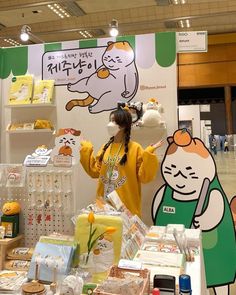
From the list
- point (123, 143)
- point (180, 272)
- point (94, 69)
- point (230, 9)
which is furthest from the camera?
point (230, 9)

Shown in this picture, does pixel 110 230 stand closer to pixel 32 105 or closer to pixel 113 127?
pixel 113 127

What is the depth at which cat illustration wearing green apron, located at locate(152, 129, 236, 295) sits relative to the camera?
9.86ft

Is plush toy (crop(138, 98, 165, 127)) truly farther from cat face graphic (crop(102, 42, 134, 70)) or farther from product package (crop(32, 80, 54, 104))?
product package (crop(32, 80, 54, 104))

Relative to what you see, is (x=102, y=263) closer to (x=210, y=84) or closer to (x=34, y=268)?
(x=34, y=268)

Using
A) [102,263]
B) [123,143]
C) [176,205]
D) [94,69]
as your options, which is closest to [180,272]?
[102,263]

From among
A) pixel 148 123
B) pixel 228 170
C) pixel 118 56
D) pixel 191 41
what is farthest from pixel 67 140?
pixel 228 170

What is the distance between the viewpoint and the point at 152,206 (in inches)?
125

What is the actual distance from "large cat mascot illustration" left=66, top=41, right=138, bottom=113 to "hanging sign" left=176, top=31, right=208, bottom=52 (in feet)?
1.53

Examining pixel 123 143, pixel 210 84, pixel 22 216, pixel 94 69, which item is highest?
pixel 210 84

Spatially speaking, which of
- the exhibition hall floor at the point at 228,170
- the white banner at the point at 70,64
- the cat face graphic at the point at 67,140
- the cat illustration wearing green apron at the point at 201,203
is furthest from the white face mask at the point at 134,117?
the exhibition hall floor at the point at 228,170

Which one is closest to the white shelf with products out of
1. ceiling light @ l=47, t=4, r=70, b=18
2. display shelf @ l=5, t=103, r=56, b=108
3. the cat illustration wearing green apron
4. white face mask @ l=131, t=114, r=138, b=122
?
display shelf @ l=5, t=103, r=56, b=108

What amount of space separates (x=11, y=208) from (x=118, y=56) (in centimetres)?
206

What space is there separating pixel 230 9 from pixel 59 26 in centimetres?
305

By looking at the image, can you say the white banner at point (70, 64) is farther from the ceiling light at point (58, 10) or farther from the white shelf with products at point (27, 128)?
the ceiling light at point (58, 10)
